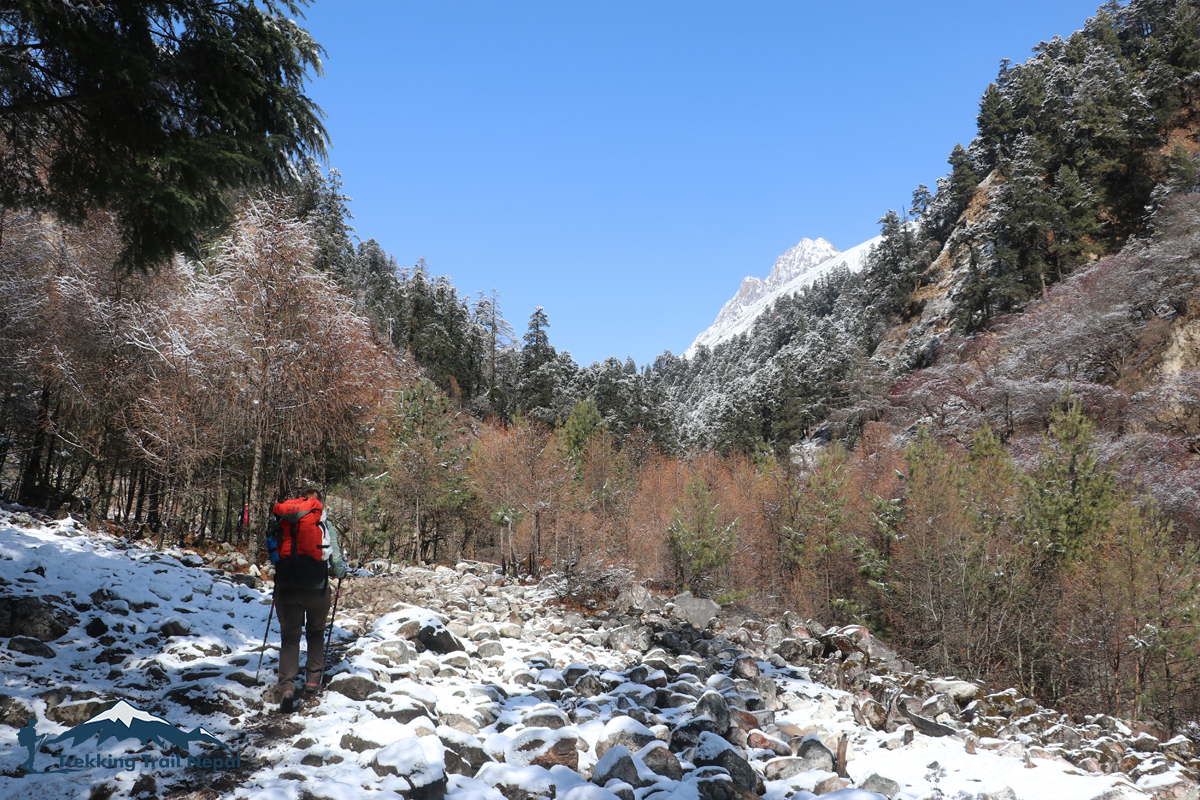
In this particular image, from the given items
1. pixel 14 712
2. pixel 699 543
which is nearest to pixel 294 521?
pixel 14 712

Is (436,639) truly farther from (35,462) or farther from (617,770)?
(35,462)

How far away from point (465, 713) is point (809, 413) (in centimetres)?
4775

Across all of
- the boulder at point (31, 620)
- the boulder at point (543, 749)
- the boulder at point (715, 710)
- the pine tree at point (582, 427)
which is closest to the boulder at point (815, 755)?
the boulder at point (715, 710)

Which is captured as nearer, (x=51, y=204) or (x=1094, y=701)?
(x=51, y=204)

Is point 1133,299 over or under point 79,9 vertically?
over

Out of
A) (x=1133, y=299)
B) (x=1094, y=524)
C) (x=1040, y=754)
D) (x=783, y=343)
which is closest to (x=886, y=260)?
(x=783, y=343)

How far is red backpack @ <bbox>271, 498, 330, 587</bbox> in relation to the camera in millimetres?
5199

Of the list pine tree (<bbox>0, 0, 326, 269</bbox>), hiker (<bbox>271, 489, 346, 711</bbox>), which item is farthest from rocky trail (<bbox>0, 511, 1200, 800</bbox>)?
pine tree (<bbox>0, 0, 326, 269</bbox>)

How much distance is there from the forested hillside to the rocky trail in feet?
12.1

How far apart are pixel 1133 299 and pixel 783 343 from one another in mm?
46552

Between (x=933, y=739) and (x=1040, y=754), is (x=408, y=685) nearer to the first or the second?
(x=933, y=739)

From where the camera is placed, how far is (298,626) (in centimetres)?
518

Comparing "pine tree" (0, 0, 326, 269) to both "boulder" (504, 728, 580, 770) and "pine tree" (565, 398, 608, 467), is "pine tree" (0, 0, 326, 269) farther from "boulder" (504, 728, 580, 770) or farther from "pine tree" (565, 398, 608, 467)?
"pine tree" (565, 398, 608, 467)

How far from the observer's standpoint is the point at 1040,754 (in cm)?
702
